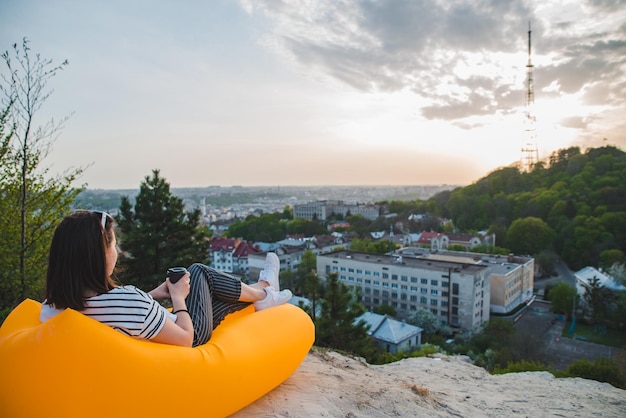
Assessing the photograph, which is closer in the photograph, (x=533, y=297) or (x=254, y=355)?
(x=254, y=355)

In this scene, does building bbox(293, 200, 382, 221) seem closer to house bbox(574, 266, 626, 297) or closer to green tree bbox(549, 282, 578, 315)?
house bbox(574, 266, 626, 297)

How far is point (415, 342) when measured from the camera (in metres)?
16.8

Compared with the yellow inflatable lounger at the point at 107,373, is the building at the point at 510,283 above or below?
below

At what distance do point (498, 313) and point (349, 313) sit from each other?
64.0ft

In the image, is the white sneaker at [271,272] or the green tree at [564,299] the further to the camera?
the green tree at [564,299]

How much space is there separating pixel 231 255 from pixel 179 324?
34.5m

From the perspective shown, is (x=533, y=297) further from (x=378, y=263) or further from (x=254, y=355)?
(x=254, y=355)

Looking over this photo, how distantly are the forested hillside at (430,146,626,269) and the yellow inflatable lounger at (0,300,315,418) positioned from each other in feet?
112

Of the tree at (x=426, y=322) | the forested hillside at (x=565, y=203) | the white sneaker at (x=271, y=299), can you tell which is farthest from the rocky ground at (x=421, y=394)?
the forested hillside at (x=565, y=203)

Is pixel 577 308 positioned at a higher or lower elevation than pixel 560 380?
lower

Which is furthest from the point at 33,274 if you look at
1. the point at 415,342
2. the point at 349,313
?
the point at 415,342

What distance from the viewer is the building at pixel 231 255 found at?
3512cm

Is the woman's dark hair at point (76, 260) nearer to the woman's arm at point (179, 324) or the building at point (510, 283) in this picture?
the woman's arm at point (179, 324)

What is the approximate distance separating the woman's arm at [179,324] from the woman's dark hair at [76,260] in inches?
16.5
